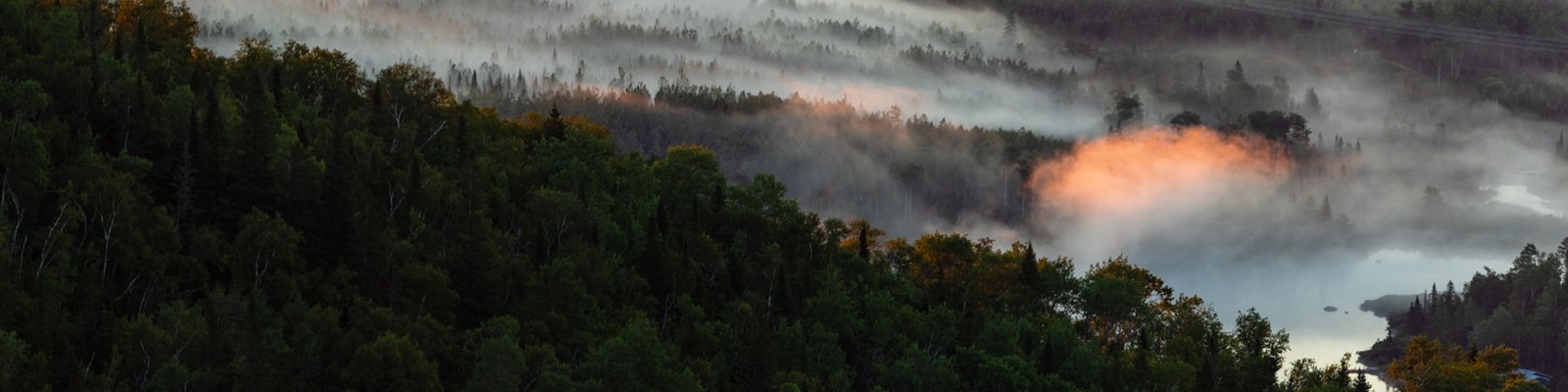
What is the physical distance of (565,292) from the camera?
6496 inches

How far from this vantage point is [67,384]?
425 feet

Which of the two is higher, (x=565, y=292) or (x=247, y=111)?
(x=247, y=111)

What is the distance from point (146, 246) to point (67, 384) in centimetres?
1913

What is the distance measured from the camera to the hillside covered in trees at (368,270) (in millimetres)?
139750

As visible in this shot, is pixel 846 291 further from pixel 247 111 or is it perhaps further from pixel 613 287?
pixel 247 111

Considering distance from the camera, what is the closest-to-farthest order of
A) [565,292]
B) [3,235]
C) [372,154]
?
[3,235] < [565,292] < [372,154]

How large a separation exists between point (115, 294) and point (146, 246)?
13.1 ft

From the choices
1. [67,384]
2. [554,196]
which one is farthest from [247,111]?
[67,384]

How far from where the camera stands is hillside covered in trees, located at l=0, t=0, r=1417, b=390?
139750 millimetres

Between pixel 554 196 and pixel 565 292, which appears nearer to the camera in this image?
pixel 565 292

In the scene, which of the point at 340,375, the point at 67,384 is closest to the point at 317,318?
the point at 340,375

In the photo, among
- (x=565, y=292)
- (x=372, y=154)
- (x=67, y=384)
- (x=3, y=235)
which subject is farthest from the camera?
(x=372, y=154)

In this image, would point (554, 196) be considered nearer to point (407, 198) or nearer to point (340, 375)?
point (407, 198)

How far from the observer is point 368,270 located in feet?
523
